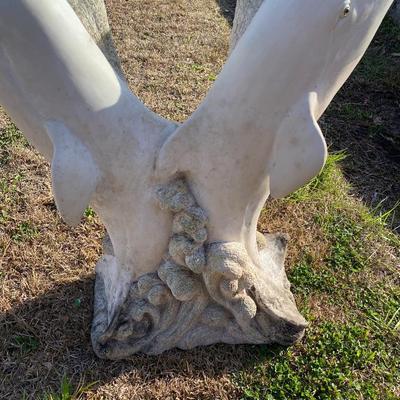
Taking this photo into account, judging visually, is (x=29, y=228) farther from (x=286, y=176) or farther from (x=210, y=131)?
(x=286, y=176)

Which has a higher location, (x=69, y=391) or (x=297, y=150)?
(x=297, y=150)

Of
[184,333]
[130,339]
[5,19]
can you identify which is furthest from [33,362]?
[5,19]

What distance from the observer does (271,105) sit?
1325 mm

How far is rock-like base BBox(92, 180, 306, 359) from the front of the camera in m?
1.58

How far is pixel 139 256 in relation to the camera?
1.66 m

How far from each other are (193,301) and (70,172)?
2.39 ft

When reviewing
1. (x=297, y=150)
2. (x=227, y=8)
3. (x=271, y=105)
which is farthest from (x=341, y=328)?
(x=227, y=8)

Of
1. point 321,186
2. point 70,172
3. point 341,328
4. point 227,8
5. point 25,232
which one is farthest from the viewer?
point 227,8

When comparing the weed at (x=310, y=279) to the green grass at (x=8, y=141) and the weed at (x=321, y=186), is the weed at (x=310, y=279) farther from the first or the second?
the green grass at (x=8, y=141)

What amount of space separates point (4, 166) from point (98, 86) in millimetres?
1723

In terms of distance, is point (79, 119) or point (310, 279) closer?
point (79, 119)

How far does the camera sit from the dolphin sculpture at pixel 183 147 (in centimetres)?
124

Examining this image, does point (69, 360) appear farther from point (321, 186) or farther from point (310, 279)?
point (321, 186)

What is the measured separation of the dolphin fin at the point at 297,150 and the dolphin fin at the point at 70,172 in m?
0.55
